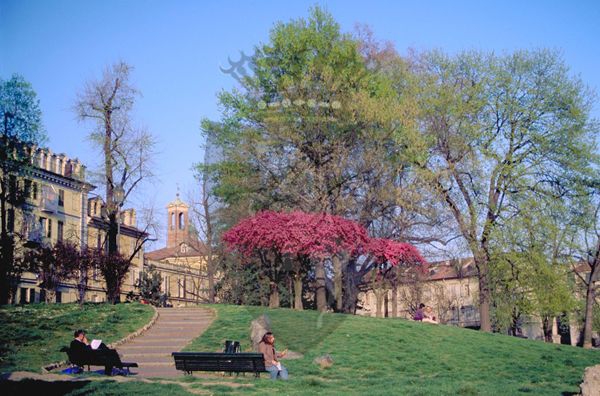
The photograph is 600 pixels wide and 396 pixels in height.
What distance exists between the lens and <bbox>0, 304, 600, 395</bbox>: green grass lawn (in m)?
15.3

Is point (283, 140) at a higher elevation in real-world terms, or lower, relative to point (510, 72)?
lower

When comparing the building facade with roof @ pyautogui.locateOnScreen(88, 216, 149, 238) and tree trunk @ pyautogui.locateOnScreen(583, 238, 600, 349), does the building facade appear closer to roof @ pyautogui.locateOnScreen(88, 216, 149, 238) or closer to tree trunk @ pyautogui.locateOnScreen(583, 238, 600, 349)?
roof @ pyautogui.locateOnScreen(88, 216, 149, 238)

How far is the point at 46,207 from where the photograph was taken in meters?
63.2

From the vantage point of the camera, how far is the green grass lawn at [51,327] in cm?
2188

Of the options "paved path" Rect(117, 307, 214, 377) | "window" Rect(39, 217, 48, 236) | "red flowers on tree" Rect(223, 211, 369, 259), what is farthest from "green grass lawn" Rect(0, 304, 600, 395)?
"window" Rect(39, 217, 48, 236)

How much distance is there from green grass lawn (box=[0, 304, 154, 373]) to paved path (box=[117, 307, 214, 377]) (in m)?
0.67

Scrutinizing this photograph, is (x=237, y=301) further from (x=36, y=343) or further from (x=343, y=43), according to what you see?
(x=36, y=343)

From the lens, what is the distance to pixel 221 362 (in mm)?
17891

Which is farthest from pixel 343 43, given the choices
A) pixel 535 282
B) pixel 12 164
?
pixel 12 164

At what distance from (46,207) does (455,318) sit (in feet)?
160

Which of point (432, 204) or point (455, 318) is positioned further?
point (455, 318)

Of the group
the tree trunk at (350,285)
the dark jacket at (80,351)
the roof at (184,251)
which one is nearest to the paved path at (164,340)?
the dark jacket at (80,351)

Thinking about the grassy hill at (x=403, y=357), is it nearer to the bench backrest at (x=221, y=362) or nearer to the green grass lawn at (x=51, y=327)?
the bench backrest at (x=221, y=362)

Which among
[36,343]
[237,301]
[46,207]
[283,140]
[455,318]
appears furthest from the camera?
[455,318]
